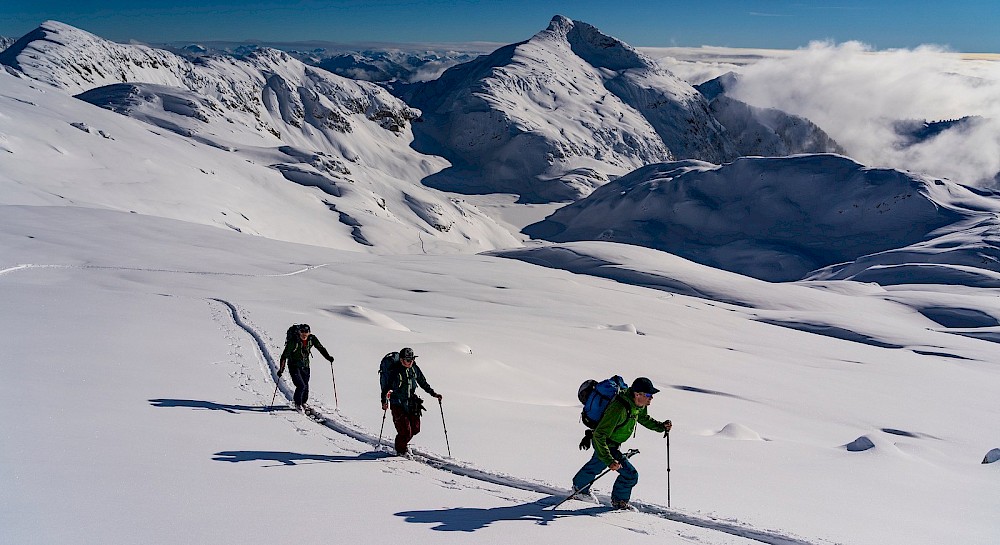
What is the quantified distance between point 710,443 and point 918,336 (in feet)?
118

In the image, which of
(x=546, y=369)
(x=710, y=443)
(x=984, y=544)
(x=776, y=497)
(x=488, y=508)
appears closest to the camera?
(x=488, y=508)

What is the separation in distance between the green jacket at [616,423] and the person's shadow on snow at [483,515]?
838 mm

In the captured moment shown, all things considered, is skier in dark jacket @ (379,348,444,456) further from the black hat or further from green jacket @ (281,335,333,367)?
the black hat

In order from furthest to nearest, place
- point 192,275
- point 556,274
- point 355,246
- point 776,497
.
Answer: point 355,246
point 556,274
point 192,275
point 776,497

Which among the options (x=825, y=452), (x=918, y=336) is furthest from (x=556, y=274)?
(x=825, y=452)

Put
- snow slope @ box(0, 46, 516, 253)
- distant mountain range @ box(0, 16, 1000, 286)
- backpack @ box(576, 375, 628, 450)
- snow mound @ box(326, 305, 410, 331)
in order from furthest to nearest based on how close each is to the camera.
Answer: distant mountain range @ box(0, 16, 1000, 286), snow slope @ box(0, 46, 516, 253), snow mound @ box(326, 305, 410, 331), backpack @ box(576, 375, 628, 450)

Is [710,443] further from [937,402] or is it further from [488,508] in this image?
[937,402]

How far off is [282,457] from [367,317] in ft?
43.4

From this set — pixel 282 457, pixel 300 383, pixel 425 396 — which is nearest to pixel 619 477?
pixel 282 457

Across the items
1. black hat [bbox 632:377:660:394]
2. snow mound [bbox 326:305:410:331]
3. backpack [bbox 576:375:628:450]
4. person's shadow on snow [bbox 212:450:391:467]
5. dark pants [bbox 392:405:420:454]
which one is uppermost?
snow mound [bbox 326:305:410:331]

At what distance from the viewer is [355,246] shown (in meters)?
78.4

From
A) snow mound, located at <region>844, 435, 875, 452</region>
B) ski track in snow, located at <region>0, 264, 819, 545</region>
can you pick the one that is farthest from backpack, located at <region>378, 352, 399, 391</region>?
snow mound, located at <region>844, 435, 875, 452</region>

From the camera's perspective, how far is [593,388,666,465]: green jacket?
818cm

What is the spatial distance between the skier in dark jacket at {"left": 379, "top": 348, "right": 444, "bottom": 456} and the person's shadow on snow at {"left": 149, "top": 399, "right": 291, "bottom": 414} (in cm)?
276
